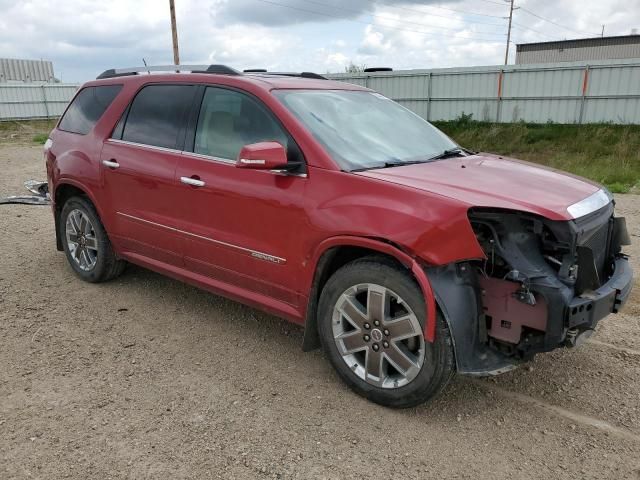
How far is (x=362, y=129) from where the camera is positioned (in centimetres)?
378

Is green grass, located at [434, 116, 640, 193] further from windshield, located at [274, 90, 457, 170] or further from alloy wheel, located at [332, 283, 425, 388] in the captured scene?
alloy wheel, located at [332, 283, 425, 388]

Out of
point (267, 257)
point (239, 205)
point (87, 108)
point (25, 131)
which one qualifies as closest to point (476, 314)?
point (267, 257)

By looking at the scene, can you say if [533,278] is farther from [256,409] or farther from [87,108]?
[87,108]

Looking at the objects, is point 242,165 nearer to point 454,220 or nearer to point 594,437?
point 454,220

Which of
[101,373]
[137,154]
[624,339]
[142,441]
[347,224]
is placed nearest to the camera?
[142,441]

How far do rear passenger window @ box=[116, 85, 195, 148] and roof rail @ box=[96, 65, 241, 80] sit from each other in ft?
0.68

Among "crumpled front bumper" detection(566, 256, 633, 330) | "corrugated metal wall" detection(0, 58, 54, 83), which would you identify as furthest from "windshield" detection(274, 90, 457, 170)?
"corrugated metal wall" detection(0, 58, 54, 83)

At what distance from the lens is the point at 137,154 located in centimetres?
440

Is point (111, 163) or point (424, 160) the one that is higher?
point (424, 160)

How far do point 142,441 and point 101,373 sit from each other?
2.93 ft

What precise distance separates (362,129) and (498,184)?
1.05 metres

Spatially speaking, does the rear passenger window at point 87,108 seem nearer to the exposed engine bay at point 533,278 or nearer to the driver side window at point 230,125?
the driver side window at point 230,125

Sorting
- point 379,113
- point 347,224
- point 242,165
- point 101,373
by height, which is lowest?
point 101,373

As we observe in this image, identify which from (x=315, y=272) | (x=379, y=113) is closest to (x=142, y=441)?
(x=315, y=272)
